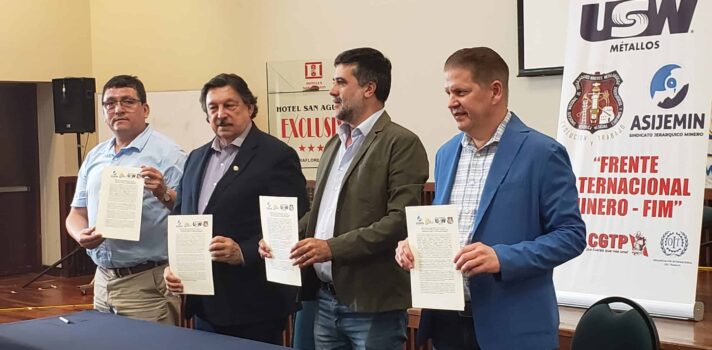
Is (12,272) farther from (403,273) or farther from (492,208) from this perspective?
(492,208)

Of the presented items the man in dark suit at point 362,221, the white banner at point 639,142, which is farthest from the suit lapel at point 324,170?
the white banner at point 639,142

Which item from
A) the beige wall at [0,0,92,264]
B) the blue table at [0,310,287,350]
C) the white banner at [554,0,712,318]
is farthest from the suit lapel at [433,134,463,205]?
the beige wall at [0,0,92,264]

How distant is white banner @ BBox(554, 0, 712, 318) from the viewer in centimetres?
369

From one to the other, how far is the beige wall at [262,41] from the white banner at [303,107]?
0.63ft

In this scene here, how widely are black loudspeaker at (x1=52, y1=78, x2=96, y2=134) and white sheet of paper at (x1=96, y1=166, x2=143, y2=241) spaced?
464cm

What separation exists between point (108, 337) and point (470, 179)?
1.05 meters

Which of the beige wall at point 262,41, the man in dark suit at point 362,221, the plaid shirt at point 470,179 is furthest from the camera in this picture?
the beige wall at point 262,41

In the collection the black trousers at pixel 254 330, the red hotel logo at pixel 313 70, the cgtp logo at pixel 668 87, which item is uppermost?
the red hotel logo at pixel 313 70

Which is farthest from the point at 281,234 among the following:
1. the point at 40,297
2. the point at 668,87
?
the point at 40,297

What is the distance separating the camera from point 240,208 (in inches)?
108

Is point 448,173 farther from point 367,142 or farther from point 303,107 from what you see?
point 303,107

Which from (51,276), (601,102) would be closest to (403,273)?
(601,102)

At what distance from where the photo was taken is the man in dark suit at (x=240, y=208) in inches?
108

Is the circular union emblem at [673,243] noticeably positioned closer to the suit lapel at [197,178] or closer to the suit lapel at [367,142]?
the suit lapel at [367,142]
